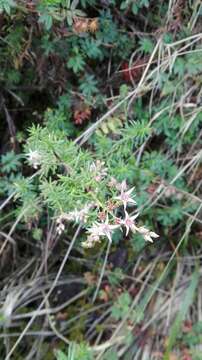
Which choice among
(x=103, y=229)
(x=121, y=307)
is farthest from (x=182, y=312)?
(x=103, y=229)

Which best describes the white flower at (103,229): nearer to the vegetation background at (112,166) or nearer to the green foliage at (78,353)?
the vegetation background at (112,166)

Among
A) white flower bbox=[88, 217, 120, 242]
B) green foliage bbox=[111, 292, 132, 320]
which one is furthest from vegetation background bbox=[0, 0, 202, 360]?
white flower bbox=[88, 217, 120, 242]

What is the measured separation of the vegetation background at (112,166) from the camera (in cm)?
151

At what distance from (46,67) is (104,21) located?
222 mm

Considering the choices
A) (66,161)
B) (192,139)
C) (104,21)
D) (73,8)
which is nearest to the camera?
(66,161)

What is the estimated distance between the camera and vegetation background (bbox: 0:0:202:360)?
1.51 metres

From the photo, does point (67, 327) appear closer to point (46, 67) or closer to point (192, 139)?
point (192, 139)

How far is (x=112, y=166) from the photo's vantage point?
1387 millimetres

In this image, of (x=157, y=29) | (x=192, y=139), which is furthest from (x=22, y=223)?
(x=157, y=29)

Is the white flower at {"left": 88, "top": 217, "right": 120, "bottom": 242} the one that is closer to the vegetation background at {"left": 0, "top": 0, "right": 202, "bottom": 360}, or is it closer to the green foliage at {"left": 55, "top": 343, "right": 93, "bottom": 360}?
the vegetation background at {"left": 0, "top": 0, "right": 202, "bottom": 360}

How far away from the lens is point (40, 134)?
1184mm

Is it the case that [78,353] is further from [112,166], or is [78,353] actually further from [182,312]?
[112,166]

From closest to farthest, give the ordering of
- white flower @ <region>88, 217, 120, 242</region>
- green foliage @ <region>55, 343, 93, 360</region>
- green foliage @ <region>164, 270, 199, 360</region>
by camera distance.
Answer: white flower @ <region>88, 217, 120, 242</region>
green foliage @ <region>55, 343, 93, 360</region>
green foliage @ <region>164, 270, 199, 360</region>

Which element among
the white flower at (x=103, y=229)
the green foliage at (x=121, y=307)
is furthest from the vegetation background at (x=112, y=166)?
the white flower at (x=103, y=229)
